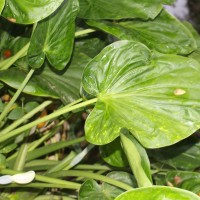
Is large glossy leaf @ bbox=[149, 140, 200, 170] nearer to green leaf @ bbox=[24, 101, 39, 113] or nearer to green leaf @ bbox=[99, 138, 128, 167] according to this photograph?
green leaf @ bbox=[99, 138, 128, 167]

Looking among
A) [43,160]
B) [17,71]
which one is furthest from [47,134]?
[17,71]

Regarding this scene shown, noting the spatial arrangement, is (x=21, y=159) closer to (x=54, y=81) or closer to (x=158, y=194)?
(x=54, y=81)

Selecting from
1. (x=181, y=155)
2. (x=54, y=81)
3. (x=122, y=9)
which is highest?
(x=122, y=9)

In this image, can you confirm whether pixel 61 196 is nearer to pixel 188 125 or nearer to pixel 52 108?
pixel 52 108

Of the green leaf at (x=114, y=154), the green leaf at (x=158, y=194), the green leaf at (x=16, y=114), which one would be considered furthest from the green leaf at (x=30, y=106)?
the green leaf at (x=158, y=194)

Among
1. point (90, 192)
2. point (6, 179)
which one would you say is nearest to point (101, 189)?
point (90, 192)

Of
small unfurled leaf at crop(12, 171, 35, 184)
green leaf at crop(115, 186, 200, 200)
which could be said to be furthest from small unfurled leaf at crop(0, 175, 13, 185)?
green leaf at crop(115, 186, 200, 200)
